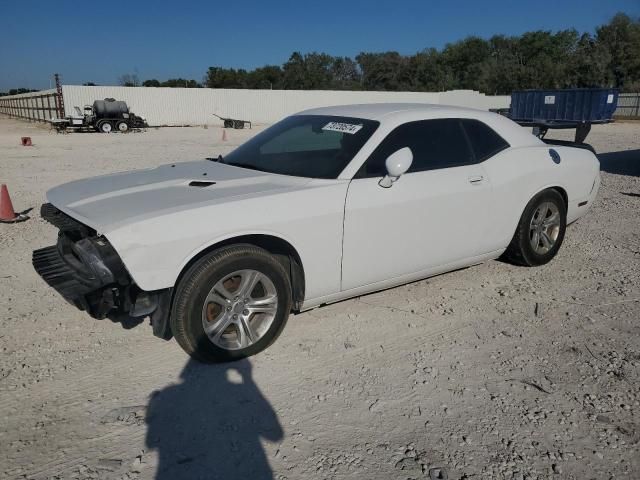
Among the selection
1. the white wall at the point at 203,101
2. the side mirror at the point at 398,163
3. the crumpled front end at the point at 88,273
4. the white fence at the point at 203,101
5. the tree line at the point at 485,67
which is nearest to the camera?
the crumpled front end at the point at 88,273

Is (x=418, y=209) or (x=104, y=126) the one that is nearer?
(x=418, y=209)

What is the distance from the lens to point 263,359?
11.2 feet

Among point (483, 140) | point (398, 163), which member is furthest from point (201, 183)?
point (483, 140)

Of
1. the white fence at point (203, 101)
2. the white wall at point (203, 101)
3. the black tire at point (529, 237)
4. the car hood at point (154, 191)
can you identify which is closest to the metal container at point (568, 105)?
the black tire at point (529, 237)

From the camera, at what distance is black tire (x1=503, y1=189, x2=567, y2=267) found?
4.77m

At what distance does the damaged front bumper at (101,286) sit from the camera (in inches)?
116

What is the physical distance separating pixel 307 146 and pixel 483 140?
1569 mm

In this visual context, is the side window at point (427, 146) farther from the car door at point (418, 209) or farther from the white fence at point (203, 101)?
the white fence at point (203, 101)

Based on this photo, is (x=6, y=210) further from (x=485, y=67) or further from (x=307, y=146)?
(x=485, y=67)

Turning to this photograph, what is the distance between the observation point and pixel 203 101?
1464 inches

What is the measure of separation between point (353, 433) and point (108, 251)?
1.74m

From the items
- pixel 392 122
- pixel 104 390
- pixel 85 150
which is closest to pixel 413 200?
pixel 392 122

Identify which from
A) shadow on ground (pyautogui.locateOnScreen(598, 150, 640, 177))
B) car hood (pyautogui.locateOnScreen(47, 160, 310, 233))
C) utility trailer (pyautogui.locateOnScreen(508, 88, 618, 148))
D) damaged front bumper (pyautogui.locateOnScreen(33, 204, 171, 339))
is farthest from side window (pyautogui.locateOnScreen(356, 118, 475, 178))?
utility trailer (pyautogui.locateOnScreen(508, 88, 618, 148))

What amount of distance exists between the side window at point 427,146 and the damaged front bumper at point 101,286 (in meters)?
1.65
